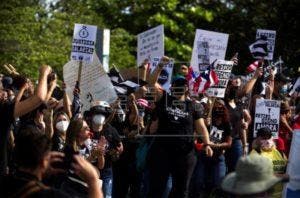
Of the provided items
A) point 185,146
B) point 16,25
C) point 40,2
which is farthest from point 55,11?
point 185,146

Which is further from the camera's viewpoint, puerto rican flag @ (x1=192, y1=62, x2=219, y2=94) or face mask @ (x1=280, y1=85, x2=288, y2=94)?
face mask @ (x1=280, y1=85, x2=288, y2=94)

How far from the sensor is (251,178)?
5945mm

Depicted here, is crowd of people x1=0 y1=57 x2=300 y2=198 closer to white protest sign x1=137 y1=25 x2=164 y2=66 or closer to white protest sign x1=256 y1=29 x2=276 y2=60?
white protest sign x1=137 y1=25 x2=164 y2=66

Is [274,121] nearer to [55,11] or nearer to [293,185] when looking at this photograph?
[293,185]

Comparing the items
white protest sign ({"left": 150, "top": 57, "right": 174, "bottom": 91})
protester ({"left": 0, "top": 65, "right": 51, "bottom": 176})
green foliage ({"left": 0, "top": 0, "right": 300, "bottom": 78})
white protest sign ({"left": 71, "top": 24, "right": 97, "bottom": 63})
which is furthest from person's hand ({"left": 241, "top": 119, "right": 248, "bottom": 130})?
green foliage ({"left": 0, "top": 0, "right": 300, "bottom": 78})

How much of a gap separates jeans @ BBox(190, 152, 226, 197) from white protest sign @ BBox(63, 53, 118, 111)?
1516 mm

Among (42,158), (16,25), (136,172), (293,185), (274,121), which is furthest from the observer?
(16,25)

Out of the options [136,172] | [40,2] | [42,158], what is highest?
[40,2]

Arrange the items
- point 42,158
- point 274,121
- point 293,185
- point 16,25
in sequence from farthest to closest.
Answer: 1. point 16,25
2. point 274,121
3. point 293,185
4. point 42,158

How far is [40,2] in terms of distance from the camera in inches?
1319

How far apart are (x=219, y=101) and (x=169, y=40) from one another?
92.8 feet

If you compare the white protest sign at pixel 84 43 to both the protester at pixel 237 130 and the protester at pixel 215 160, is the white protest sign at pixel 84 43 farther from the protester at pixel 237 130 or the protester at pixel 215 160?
the protester at pixel 237 130

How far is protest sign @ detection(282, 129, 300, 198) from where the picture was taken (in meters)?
9.37

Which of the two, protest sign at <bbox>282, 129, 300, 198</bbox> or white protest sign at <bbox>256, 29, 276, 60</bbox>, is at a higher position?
white protest sign at <bbox>256, 29, 276, 60</bbox>
